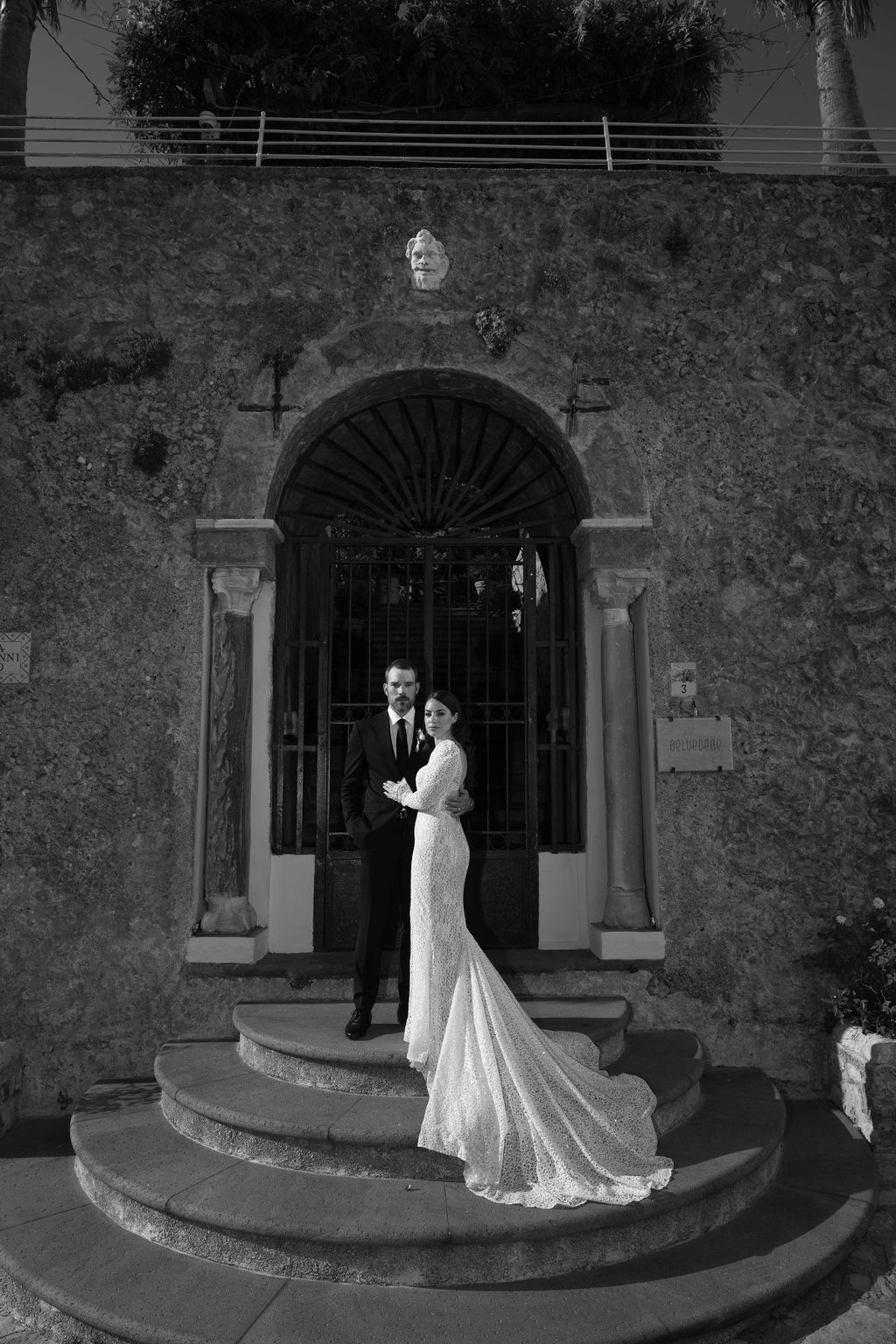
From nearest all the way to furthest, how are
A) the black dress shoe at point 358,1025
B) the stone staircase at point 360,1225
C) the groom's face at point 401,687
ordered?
the stone staircase at point 360,1225 < the black dress shoe at point 358,1025 < the groom's face at point 401,687

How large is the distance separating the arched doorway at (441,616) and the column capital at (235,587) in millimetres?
438

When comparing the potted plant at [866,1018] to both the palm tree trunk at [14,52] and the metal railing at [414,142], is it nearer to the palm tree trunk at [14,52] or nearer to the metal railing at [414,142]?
the metal railing at [414,142]

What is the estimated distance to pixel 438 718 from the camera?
174 inches

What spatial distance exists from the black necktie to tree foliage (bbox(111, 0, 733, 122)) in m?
10.2

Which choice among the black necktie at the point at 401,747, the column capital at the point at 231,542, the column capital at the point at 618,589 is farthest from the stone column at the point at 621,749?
the column capital at the point at 231,542

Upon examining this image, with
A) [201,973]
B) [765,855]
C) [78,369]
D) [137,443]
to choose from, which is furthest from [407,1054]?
[78,369]

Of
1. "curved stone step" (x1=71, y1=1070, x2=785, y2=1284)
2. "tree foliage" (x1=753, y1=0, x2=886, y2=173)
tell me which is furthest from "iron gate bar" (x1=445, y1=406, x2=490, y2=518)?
"tree foliage" (x1=753, y1=0, x2=886, y2=173)

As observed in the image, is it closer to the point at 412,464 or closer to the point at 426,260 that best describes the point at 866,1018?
the point at 412,464

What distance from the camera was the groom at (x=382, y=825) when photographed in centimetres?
464

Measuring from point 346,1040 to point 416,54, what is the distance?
483 inches

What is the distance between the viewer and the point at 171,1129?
4.39 meters

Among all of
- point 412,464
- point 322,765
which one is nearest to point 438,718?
point 322,765

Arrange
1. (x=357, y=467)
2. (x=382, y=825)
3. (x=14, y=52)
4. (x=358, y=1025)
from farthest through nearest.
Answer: (x=14, y=52)
(x=357, y=467)
(x=382, y=825)
(x=358, y=1025)

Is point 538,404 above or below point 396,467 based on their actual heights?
above
